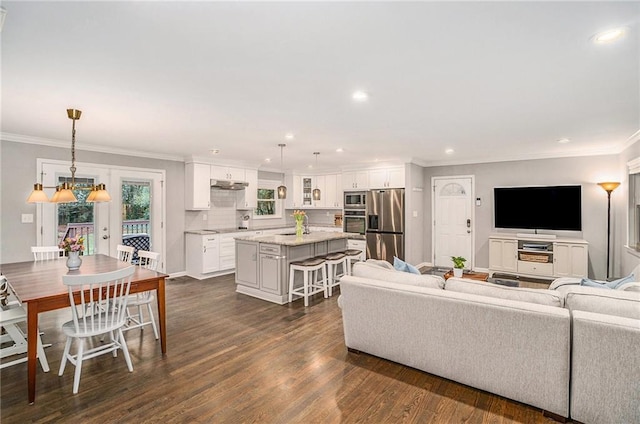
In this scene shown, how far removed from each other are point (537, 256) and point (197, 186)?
22.0 feet

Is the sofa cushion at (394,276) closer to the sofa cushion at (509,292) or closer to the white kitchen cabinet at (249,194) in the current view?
the sofa cushion at (509,292)

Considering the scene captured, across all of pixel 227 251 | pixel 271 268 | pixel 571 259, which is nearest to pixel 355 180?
pixel 227 251

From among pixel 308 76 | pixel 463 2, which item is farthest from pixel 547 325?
pixel 308 76

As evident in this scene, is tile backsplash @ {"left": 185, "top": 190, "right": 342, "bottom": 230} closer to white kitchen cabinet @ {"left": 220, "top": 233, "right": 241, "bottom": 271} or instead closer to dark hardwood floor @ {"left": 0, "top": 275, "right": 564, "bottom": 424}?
white kitchen cabinet @ {"left": 220, "top": 233, "right": 241, "bottom": 271}

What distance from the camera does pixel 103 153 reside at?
538 centimetres

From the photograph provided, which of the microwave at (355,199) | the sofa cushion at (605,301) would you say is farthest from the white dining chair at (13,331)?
the microwave at (355,199)

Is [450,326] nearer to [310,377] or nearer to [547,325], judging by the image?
[547,325]

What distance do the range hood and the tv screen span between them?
5.40 metres

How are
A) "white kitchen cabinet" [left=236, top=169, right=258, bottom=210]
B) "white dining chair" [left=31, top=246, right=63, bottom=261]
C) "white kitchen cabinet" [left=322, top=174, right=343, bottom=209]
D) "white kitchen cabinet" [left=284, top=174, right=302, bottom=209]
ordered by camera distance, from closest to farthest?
"white dining chair" [left=31, top=246, right=63, bottom=261]
"white kitchen cabinet" [left=236, top=169, right=258, bottom=210]
"white kitchen cabinet" [left=322, top=174, right=343, bottom=209]
"white kitchen cabinet" [left=284, top=174, right=302, bottom=209]

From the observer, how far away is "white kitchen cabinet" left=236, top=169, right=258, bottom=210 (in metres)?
7.38

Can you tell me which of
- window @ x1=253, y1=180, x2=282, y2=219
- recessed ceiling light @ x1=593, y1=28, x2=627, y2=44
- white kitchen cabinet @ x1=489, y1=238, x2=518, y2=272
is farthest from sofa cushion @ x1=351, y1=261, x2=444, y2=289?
window @ x1=253, y1=180, x2=282, y2=219

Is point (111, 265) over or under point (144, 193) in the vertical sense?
under

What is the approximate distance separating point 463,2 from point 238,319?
3926mm

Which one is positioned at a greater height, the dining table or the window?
Answer: the window
